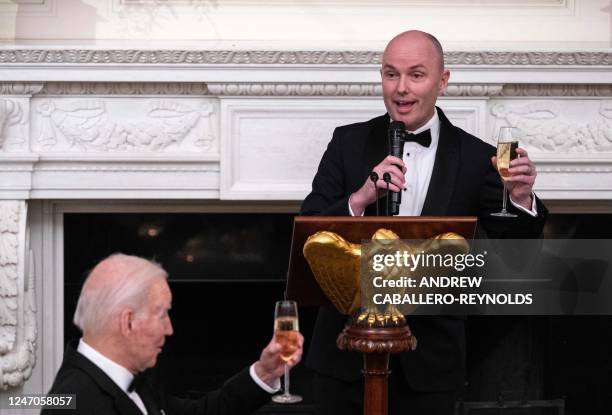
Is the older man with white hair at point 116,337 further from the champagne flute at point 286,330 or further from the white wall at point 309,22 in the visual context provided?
the white wall at point 309,22

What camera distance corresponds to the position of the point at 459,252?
2107mm

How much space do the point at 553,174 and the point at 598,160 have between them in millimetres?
159

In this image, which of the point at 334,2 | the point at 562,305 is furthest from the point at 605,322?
the point at 334,2

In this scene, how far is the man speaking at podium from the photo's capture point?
252cm

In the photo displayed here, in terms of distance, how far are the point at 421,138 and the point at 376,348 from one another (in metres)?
0.78

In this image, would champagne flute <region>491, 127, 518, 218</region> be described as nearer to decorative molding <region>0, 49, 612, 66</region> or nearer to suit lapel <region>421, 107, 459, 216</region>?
suit lapel <region>421, 107, 459, 216</region>

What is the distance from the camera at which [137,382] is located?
1.95 meters

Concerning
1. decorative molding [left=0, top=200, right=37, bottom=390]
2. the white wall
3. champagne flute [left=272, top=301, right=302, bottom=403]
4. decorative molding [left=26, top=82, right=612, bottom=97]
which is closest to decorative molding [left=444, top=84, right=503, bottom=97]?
decorative molding [left=26, top=82, right=612, bottom=97]

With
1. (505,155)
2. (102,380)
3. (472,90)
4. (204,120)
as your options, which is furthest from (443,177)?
(204,120)

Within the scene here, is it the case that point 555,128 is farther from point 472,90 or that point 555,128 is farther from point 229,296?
point 229,296

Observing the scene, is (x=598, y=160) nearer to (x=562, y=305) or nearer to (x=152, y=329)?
(x=562, y=305)

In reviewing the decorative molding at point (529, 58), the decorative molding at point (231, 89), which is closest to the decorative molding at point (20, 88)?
the decorative molding at point (231, 89)

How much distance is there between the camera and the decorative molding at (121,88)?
3.61 m

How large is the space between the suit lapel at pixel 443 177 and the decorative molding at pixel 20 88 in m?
1.53
